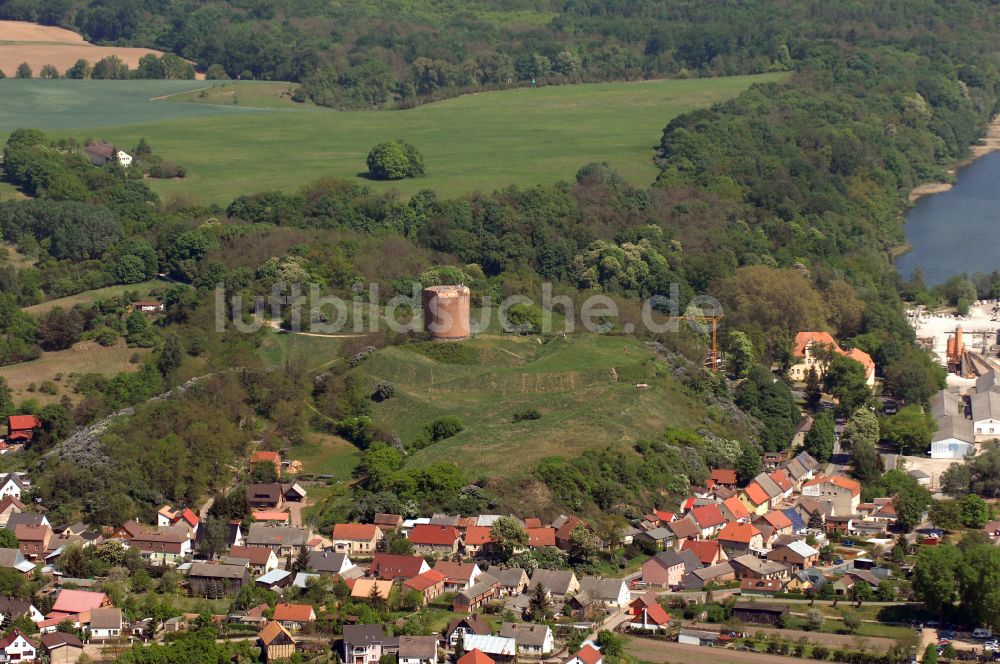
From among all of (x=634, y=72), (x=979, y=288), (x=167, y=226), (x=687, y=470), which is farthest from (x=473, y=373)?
(x=634, y=72)

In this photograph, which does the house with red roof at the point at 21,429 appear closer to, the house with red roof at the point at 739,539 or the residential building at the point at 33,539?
the residential building at the point at 33,539

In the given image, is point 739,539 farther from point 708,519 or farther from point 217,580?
point 217,580

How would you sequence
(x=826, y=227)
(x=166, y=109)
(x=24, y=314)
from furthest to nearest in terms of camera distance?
(x=166, y=109) < (x=826, y=227) < (x=24, y=314)

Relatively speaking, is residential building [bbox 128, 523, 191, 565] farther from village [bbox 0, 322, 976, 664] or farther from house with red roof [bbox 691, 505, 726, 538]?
house with red roof [bbox 691, 505, 726, 538]

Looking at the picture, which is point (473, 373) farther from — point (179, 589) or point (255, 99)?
point (255, 99)

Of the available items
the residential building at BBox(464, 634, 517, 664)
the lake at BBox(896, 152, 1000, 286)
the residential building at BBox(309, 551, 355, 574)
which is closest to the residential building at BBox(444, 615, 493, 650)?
the residential building at BBox(464, 634, 517, 664)

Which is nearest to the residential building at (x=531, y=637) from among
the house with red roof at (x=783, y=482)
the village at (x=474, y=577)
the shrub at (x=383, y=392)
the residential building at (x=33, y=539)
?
the village at (x=474, y=577)

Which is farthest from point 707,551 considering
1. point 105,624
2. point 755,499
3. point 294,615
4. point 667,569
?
point 105,624
